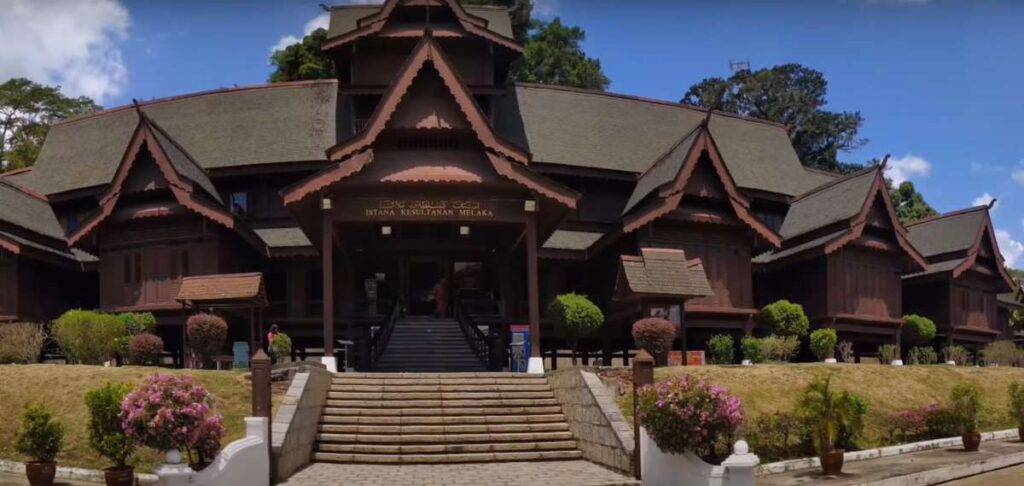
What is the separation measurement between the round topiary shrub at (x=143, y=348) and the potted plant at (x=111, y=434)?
773 cm

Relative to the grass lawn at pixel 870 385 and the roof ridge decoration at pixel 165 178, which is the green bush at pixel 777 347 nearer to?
the grass lawn at pixel 870 385

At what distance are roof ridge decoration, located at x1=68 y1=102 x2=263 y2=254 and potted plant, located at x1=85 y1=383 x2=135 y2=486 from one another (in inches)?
512

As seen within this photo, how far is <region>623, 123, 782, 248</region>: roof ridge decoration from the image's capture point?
28281 mm

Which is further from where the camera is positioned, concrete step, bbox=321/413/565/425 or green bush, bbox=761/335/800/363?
green bush, bbox=761/335/800/363

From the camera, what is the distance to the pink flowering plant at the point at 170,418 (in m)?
12.6

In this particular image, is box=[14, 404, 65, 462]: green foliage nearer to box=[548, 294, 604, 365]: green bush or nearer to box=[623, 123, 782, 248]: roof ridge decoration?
box=[548, 294, 604, 365]: green bush

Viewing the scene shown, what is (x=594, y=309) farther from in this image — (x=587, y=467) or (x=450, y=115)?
(x=587, y=467)

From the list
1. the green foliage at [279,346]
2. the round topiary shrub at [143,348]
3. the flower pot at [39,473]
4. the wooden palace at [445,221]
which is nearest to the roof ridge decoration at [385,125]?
the wooden palace at [445,221]

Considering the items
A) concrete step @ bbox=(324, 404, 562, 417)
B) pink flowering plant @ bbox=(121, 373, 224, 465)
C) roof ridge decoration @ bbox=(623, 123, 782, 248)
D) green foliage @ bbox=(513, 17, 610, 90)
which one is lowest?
concrete step @ bbox=(324, 404, 562, 417)

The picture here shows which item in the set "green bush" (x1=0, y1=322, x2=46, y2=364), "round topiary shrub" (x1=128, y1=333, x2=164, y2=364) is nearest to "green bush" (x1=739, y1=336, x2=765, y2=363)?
"round topiary shrub" (x1=128, y1=333, x2=164, y2=364)

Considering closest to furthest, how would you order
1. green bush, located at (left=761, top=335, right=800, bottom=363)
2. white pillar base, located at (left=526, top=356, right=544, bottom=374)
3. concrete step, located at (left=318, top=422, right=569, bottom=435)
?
concrete step, located at (left=318, top=422, right=569, bottom=435) → white pillar base, located at (left=526, top=356, right=544, bottom=374) → green bush, located at (left=761, top=335, right=800, bottom=363)

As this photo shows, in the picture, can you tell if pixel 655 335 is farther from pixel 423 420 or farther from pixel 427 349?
pixel 427 349

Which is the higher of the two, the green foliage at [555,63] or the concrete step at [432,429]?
the green foliage at [555,63]

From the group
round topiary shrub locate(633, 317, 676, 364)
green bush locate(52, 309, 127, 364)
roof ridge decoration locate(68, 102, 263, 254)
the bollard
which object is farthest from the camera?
roof ridge decoration locate(68, 102, 263, 254)
